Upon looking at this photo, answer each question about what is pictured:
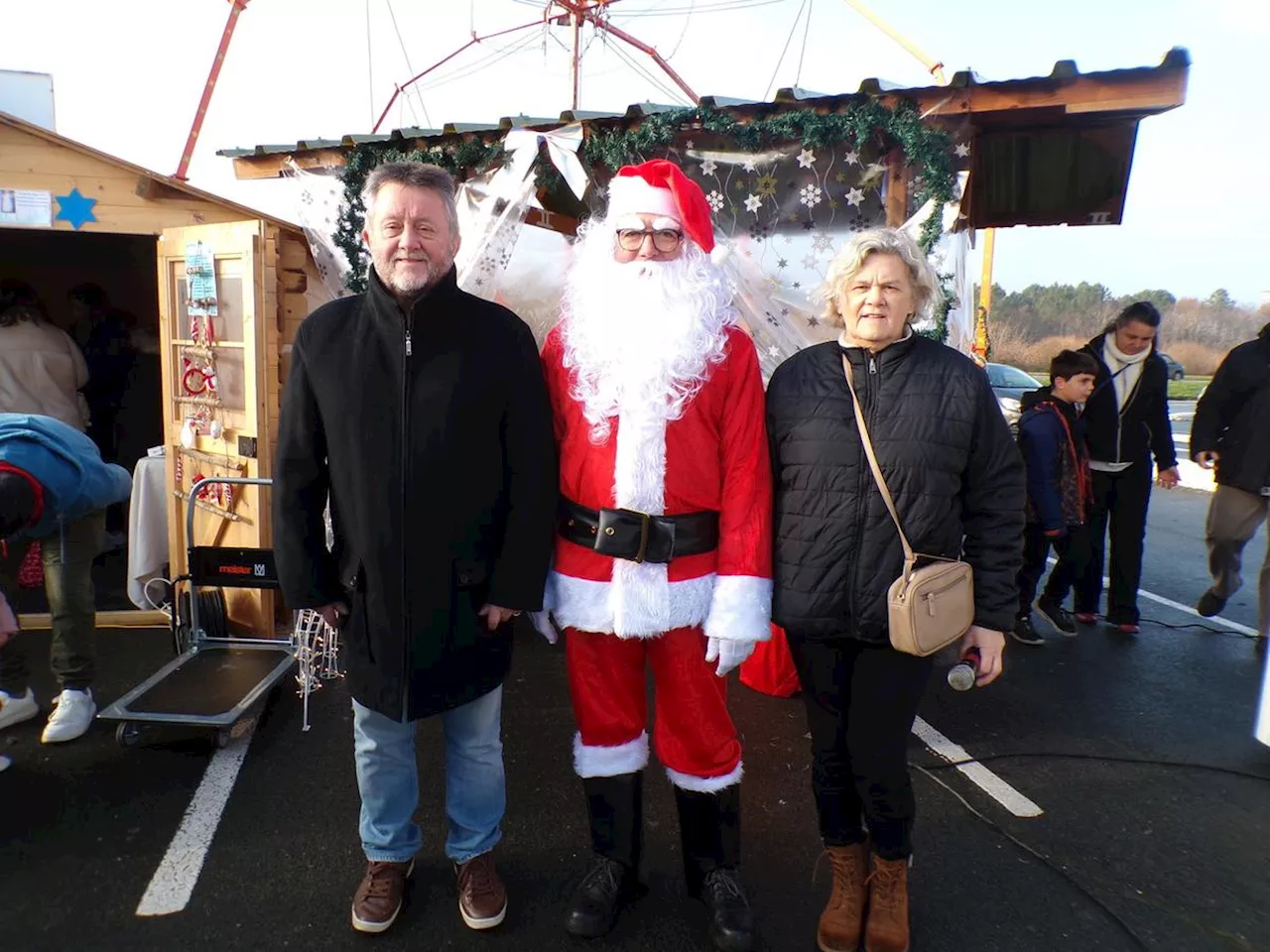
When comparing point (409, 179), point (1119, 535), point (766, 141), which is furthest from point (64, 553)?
point (1119, 535)

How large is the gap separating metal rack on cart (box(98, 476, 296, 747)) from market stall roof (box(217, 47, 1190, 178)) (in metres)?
2.65

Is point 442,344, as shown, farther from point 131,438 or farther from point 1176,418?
point 1176,418

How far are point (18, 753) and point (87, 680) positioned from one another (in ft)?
1.23

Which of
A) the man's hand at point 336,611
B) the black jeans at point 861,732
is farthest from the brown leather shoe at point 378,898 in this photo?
the black jeans at point 861,732

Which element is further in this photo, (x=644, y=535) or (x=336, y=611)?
(x=336, y=611)

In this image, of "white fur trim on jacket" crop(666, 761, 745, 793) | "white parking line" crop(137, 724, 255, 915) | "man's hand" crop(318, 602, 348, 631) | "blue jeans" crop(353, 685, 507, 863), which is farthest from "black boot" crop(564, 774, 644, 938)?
"white parking line" crop(137, 724, 255, 915)

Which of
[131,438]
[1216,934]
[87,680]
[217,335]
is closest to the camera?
[1216,934]

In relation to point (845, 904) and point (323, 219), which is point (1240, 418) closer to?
point (845, 904)

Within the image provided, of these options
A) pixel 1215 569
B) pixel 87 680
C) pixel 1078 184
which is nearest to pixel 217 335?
pixel 87 680

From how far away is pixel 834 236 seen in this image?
488 cm

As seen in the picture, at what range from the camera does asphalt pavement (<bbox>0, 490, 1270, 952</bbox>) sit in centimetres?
251

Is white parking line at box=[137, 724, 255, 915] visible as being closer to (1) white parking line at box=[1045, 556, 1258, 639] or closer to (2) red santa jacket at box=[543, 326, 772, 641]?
(2) red santa jacket at box=[543, 326, 772, 641]

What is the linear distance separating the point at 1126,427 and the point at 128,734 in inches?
230

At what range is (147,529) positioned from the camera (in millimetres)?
4953
